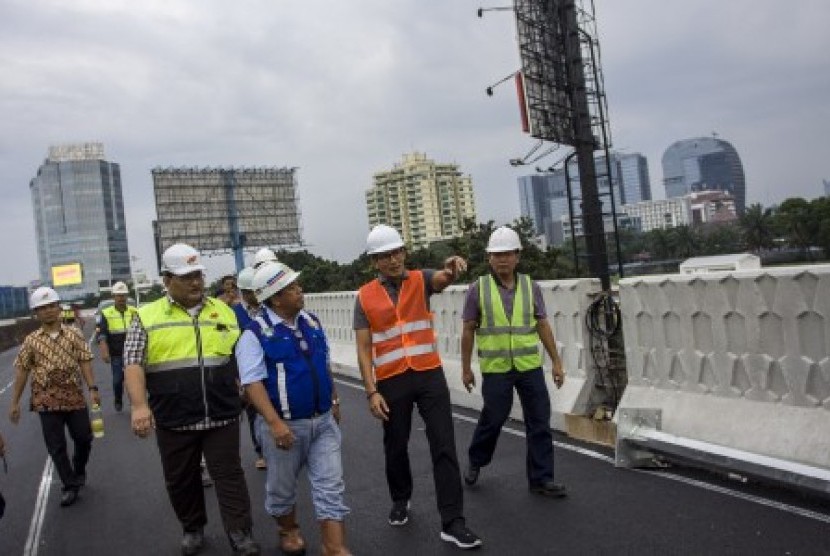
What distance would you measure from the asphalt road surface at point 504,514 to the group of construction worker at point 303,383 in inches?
10.1

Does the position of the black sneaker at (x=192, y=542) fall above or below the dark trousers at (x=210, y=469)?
below

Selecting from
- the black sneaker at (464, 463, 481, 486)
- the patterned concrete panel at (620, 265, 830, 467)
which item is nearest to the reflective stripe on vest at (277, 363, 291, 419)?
the black sneaker at (464, 463, 481, 486)

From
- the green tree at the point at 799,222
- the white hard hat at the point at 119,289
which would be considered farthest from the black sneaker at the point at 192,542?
the green tree at the point at 799,222

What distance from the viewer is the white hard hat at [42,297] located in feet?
24.1

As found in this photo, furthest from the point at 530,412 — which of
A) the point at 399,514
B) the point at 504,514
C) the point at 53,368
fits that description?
the point at 53,368

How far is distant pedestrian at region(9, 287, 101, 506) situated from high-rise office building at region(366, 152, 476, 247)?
339 feet

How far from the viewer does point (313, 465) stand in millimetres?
4871

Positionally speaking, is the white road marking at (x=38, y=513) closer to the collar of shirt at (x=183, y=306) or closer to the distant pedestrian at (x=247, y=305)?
the distant pedestrian at (x=247, y=305)

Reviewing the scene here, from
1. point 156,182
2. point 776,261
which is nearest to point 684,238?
point 776,261

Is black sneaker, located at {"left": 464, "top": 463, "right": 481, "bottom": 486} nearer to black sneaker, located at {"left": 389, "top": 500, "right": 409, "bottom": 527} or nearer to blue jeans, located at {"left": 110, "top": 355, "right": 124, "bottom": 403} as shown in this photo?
black sneaker, located at {"left": 389, "top": 500, "right": 409, "bottom": 527}

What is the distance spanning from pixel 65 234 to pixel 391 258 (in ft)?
502

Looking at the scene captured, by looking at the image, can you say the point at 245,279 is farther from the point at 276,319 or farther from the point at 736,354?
the point at 736,354

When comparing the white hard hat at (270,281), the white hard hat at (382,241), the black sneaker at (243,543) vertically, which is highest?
the white hard hat at (382,241)

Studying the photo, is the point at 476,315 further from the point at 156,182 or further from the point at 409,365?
the point at 156,182
